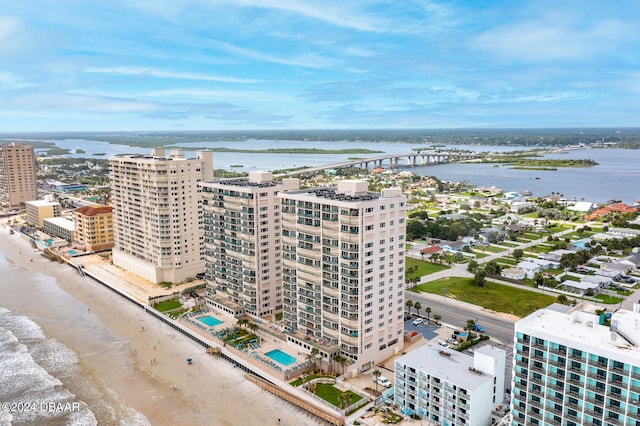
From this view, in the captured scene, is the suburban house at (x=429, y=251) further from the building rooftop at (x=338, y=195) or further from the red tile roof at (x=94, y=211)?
the red tile roof at (x=94, y=211)

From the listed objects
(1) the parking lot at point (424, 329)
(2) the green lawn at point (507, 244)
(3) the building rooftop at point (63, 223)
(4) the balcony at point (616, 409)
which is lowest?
(1) the parking lot at point (424, 329)

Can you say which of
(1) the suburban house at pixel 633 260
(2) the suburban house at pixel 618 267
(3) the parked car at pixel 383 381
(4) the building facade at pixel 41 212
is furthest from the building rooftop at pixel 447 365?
(4) the building facade at pixel 41 212

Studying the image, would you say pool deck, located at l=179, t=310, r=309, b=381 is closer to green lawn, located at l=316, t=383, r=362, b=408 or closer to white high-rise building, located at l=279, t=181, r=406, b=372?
white high-rise building, located at l=279, t=181, r=406, b=372

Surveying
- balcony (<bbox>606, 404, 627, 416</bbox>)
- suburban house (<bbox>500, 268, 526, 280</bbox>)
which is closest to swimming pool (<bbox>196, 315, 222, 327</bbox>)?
balcony (<bbox>606, 404, 627, 416</bbox>)

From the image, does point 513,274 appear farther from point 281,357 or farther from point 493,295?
point 281,357

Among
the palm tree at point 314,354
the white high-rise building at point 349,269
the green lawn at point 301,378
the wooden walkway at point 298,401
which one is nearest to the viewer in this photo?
the wooden walkway at point 298,401
